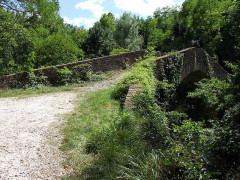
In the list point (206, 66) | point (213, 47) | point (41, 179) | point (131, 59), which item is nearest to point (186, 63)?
point (206, 66)

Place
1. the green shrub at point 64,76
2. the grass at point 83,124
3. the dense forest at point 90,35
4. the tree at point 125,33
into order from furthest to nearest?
the tree at point 125,33 < the dense forest at point 90,35 < the green shrub at point 64,76 < the grass at point 83,124

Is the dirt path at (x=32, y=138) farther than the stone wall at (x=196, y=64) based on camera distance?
No

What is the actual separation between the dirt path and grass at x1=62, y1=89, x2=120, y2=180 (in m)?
0.18

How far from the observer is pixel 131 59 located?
12.4 m

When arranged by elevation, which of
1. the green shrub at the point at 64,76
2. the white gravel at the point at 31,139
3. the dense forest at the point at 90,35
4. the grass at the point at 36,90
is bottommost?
the white gravel at the point at 31,139

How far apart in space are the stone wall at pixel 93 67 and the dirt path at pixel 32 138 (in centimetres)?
193

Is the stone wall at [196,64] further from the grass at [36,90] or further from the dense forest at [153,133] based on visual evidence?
the grass at [36,90]

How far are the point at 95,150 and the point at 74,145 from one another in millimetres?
441

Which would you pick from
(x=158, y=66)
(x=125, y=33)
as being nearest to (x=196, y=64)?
(x=158, y=66)

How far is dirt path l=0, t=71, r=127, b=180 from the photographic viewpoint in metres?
3.13

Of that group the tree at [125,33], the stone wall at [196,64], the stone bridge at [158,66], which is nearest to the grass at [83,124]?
the stone wall at [196,64]

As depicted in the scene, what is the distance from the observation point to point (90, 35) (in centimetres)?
2500

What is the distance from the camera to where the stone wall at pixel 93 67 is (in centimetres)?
852

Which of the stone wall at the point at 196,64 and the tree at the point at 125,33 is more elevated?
the tree at the point at 125,33
